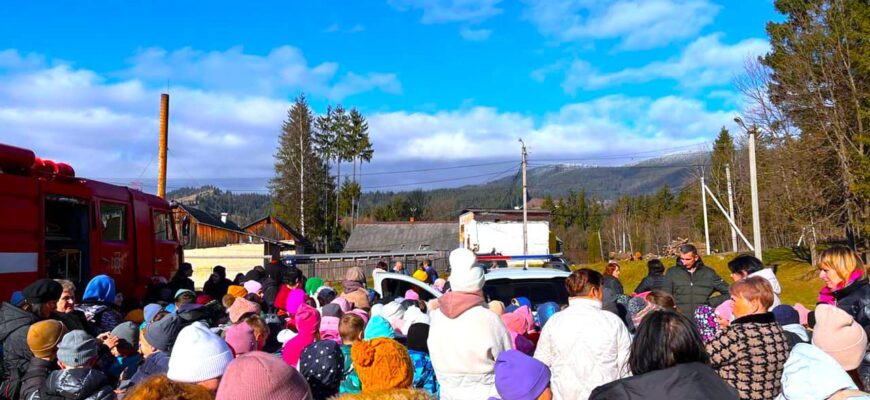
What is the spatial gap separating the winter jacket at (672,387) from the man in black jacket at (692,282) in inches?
227

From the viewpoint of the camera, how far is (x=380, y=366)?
4.05 metres

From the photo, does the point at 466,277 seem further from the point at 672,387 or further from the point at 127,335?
the point at 127,335

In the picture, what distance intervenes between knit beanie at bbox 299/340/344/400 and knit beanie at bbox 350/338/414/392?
1.72 feet

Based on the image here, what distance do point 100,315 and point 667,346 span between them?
667cm

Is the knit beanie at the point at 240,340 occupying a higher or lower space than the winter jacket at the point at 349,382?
higher

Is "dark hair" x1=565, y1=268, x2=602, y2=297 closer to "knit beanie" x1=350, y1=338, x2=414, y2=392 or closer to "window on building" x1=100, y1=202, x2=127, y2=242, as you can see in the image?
"knit beanie" x1=350, y1=338, x2=414, y2=392

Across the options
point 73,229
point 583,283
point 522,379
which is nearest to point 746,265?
point 583,283

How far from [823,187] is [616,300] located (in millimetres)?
31507

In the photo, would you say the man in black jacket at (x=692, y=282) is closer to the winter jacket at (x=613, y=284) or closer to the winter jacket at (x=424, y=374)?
the winter jacket at (x=613, y=284)

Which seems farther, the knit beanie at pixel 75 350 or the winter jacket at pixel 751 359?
the knit beanie at pixel 75 350

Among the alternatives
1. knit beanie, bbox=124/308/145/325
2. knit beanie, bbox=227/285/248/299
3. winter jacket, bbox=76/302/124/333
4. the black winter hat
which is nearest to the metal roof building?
knit beanie, bbox=227/285/248/299

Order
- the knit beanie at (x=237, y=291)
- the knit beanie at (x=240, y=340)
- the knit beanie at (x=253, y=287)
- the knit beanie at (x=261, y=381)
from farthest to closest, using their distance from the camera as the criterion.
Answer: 1. the knit beanie at (x=253, y=287)
2. the knit beanie at (x=237, y=291)
3. the knit beanie at (x=240, y=340)
4. the knit beanie at (x=261, y=381)

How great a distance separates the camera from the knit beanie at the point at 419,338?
18.5ft

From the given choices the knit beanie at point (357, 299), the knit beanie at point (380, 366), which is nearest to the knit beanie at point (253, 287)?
the knit beanie at point (357, 299)
